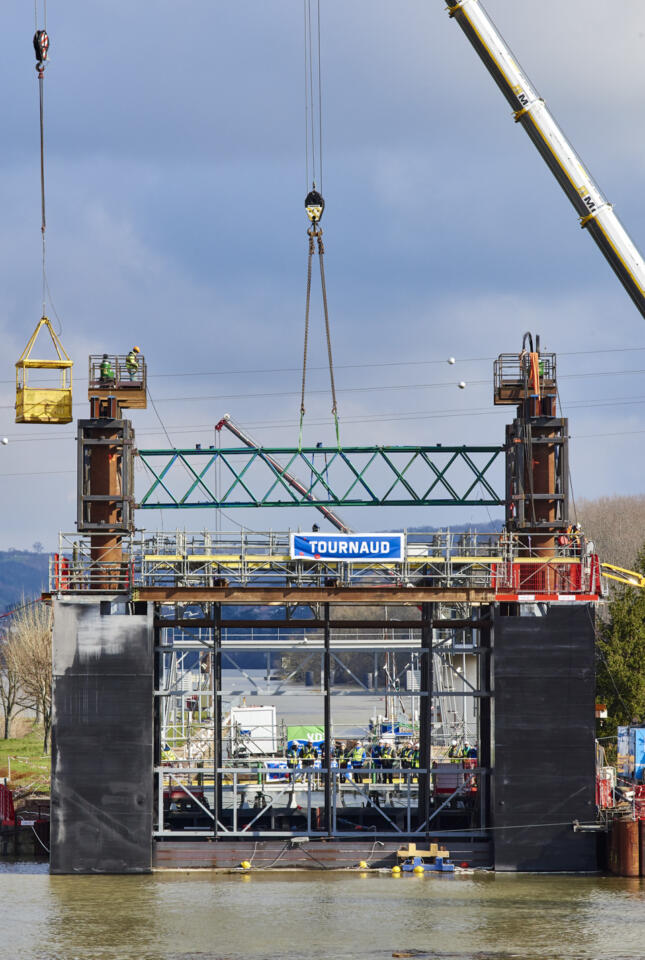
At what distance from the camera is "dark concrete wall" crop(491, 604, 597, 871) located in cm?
5194

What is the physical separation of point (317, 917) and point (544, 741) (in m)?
10.8

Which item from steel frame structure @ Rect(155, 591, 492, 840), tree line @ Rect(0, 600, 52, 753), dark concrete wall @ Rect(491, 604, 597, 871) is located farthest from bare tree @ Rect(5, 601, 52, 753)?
dark concrete wall @ Rect(491, 604, 597, 871)

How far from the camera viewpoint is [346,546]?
5375cm

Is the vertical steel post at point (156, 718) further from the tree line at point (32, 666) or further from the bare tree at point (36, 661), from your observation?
the tree line at point (32, 666)

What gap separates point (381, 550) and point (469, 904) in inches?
496

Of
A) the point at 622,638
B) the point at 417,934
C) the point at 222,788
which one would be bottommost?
the point at 417,934

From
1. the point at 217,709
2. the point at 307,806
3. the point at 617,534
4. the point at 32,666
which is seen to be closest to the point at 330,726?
the point at 217,709

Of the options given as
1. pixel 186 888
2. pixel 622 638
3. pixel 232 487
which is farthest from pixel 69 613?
pixel 622 638

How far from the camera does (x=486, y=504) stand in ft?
210

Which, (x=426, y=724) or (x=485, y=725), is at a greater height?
(x=426, y=724)

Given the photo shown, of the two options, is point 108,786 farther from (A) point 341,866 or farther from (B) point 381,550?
(B) point 381,550

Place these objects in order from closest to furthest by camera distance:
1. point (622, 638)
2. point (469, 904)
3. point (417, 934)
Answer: point (417, 934) < point (469, 904) < point (622, 638)

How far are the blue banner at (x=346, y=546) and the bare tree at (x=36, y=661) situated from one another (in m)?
44.0

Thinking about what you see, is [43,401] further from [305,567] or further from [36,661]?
[36,661]
